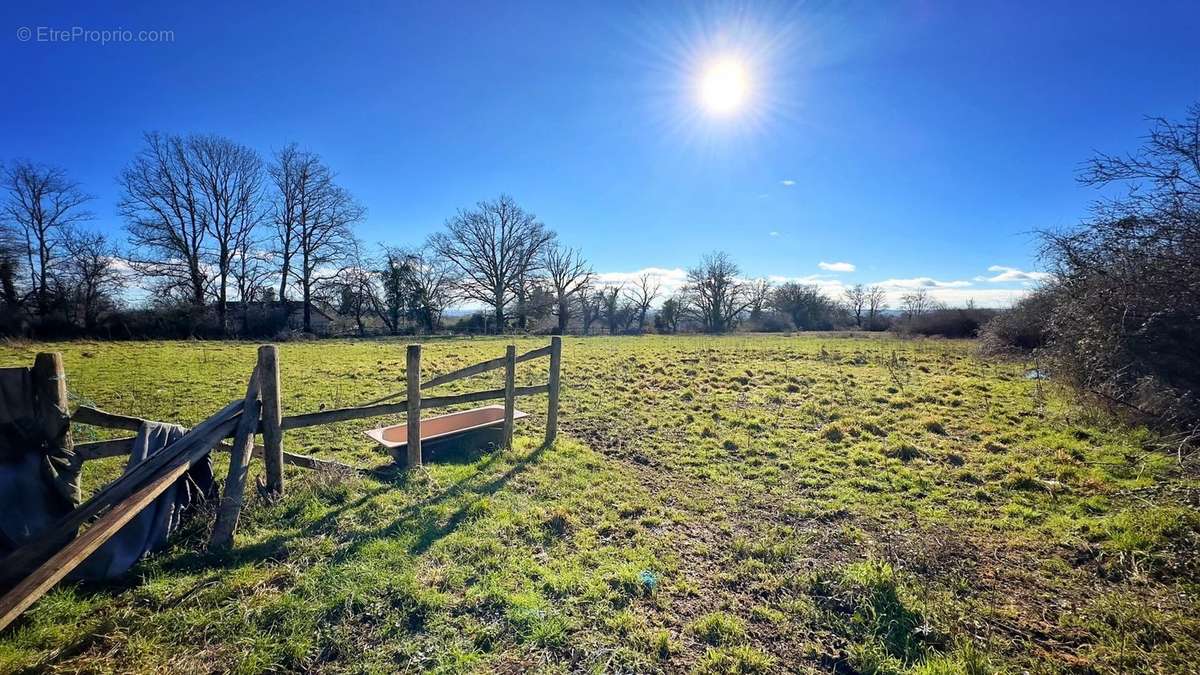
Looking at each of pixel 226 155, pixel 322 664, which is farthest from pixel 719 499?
pixel 226 155

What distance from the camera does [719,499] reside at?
562cm

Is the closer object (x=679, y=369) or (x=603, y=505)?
(x=603, y=505)

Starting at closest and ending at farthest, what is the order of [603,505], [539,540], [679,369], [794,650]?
[794,650], [539,540], [603,505], [679,369]

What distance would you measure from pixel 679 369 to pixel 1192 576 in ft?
40.1

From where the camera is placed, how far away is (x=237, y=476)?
392 centimetres

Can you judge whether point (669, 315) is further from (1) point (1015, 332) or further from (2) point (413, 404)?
(2) point (413, 404)

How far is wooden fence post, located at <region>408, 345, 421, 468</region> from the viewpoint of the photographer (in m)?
5.39

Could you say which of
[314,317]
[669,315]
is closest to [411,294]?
[314,317]

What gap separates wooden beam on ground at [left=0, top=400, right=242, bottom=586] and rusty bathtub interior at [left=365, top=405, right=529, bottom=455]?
1921mm

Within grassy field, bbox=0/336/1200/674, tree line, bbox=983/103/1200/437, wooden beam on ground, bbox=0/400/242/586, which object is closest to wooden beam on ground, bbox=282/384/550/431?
wooden beam on ground, bbox=0/400/242/586

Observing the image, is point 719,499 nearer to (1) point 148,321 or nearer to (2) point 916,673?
(2) point 916,673

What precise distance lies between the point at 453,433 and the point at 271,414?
2353 mm

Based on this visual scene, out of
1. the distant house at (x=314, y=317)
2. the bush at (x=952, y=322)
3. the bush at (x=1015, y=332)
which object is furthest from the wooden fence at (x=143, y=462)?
the bush at (x=952, y=322)

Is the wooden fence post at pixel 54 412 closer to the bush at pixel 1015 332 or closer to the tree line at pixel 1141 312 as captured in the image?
the tree line at pixel 1141 312
